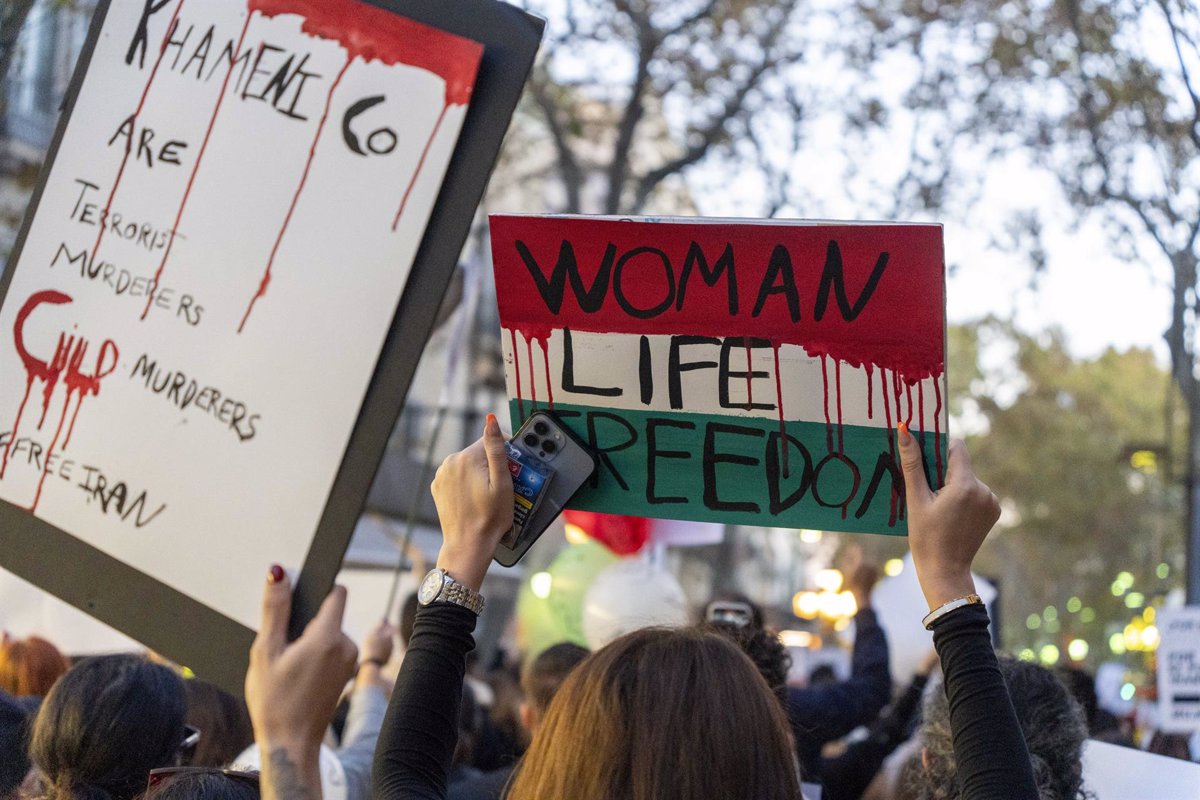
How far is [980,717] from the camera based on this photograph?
1.60 m

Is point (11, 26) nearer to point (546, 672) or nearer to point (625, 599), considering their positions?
point (546, 672)

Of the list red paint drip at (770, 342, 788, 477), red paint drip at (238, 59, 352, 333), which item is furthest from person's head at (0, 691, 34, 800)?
red paint drip at (770, 342, 788, 477)

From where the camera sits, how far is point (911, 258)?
1886mm

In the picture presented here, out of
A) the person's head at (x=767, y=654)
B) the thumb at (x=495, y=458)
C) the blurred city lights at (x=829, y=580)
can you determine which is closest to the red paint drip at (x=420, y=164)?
the thumb at (x=495, y=458)

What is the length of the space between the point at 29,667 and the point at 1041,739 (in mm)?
Answer: 2796

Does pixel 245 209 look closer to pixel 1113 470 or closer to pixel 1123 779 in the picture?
pixel 1123 779

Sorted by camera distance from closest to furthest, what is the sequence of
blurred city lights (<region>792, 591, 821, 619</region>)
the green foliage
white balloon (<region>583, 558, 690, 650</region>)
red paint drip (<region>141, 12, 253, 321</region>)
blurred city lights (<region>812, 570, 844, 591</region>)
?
red paint drip (<region>141, 12, 253, 321</region>) → white balloon (<region>583, 558, 690, 650</region>) → blurred city lights (<region>812, 570, 844, 591</region>) → blurred city lights (<region>792, 591, 821, 619</region>) → the green foliage

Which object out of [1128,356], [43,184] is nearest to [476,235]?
[43,184]

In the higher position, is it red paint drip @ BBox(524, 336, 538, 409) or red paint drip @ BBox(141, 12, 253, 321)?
red paint drip @ BBox(141, 12, 253, 321)

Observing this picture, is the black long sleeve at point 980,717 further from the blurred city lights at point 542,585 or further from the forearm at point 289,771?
the blurred city lights at point 542,585

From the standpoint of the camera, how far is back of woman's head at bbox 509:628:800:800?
1.48 meters

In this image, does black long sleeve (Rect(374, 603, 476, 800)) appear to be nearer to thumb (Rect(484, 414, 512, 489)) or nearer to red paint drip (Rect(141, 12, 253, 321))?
thumb (Rect(484, 414, 512, 489))

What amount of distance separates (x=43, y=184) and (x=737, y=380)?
1.49m

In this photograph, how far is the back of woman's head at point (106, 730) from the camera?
90.7 inches
